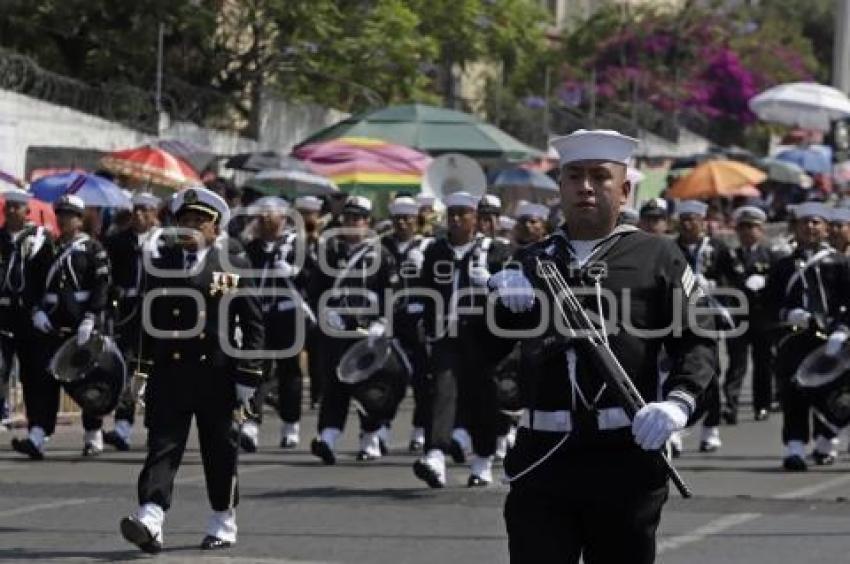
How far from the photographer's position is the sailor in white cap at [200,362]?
37.8ft

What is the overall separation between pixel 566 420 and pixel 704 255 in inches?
490

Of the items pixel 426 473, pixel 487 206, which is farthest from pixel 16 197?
pixel 426 473

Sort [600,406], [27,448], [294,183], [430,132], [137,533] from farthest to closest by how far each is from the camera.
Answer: [430,132] → [294,183] → [27,448] → [137,533] → [600,406]

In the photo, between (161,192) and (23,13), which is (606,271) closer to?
(161,192)

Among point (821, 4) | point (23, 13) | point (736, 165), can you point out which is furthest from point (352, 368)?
point (821, 4)

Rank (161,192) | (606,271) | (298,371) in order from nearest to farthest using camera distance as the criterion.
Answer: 1. (606,271)
2. (298,371)
3. (161,192)

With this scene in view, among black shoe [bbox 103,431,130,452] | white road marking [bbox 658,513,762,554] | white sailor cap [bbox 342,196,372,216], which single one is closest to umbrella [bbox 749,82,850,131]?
white sailor cap [bbox 342,196,372,216]

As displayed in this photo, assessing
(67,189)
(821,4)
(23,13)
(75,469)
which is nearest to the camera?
(75,469)

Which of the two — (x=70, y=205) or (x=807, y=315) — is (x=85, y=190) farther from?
(x=807, y=315)

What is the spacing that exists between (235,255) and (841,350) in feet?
17.4

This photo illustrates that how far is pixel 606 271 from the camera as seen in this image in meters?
7.33

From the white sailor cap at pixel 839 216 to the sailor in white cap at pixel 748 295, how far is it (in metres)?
3.04

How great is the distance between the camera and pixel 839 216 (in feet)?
54.6

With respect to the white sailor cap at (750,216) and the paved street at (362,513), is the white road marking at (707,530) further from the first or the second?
the white sailor cap at (750,216)
